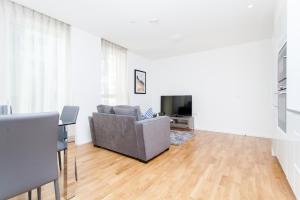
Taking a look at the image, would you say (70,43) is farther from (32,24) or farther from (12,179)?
(12,179)

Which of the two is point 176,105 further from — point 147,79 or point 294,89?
point 294,89

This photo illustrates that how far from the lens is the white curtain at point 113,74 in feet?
13.5

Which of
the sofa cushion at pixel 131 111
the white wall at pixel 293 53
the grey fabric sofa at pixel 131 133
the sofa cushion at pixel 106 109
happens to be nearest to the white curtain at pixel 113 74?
the sofa cushion at pixel 106 109

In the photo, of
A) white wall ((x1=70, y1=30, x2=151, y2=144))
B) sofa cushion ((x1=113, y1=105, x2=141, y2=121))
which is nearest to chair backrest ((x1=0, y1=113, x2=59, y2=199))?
sofa cushion ((x1=113, y1=105, x2=141, y2=121))

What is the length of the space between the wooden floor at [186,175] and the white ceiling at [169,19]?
249 cm

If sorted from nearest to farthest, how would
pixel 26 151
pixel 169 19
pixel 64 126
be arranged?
1. pixel 26 151
2. pixel 64 126
3. pixel 169 19

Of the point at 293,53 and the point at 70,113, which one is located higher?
the point at 293,53

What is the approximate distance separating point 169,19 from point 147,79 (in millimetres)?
3037

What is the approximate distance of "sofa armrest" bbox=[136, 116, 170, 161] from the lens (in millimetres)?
2459

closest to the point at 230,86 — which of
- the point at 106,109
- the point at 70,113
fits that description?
the point at 106,109

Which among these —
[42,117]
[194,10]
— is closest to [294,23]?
[194,10]

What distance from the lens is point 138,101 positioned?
5422 millimetres

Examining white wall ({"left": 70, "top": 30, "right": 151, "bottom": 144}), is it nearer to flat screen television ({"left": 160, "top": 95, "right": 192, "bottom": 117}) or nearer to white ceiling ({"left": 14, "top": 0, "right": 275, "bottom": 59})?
white ceiling ({"left": 14, "top": 0, "right": 275, "bottom": 59})

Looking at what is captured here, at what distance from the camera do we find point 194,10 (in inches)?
105
